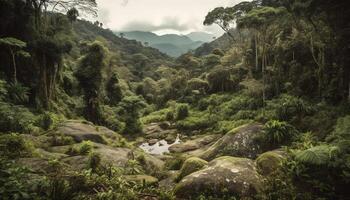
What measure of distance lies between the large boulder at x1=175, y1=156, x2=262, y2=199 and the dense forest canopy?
32 mm

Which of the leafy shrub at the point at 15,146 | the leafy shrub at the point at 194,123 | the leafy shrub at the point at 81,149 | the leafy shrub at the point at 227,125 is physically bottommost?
the leafy shrub at the point at 194,123

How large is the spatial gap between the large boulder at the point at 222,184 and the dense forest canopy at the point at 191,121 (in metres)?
0.03

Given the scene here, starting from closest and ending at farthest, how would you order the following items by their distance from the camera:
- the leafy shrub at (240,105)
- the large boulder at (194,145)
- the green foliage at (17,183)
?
the green foliage at (17,183)
the large boulder at (194,145)
the leafy shrub at (240,105)

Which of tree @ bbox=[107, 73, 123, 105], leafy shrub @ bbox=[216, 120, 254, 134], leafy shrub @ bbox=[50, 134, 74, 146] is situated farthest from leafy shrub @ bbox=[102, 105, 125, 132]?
leafy shrub @ bbox=[50, 134, 74, 146]

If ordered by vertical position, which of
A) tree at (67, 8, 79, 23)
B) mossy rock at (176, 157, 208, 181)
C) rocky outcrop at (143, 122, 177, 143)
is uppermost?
tree at (67, 8, 79, 23)

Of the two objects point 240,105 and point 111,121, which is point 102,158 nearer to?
point 111,121

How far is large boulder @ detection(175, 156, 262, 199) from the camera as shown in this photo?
8.10 m

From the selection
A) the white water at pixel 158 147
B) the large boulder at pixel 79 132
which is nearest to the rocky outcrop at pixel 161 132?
the white water at pixel 158 147

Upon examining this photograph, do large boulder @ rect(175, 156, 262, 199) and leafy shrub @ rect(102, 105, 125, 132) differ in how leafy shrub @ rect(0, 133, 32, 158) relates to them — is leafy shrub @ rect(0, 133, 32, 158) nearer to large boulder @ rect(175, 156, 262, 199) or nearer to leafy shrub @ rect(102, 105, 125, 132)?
large boulder @ rect(175, 156, 262, 199)

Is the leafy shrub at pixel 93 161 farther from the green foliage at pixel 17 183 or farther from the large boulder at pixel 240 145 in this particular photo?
the large boulder at pixel 240 145

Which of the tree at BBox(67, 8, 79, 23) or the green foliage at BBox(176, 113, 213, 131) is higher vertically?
the tree at BBox(67, 8, 79, 23)

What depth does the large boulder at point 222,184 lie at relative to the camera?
8102 mm

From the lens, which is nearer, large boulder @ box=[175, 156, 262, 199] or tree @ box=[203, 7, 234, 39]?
large boulder @ box=[175, 156, 262, 199]

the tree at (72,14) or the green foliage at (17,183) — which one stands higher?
the tree at (72,14)
